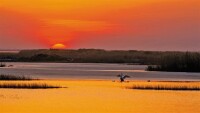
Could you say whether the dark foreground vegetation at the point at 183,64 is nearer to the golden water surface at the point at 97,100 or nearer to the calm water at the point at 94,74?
the calm water at the point at 94,74

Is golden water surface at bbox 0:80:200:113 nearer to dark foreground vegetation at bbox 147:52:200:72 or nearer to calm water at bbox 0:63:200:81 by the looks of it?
calm water at bbox 0:63:200:81

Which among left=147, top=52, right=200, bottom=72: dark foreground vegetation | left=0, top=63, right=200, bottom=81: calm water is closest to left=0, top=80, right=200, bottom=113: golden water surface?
left=0, top=63, right=200, bottom=81: calm water

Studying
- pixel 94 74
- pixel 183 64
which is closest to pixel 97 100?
pixel 183 64

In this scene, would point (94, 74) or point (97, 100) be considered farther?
point (94, 74)

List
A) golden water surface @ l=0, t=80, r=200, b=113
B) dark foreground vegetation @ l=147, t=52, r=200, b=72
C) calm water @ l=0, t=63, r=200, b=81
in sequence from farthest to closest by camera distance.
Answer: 1. dark foreground vegetation @ l=147, t=52, r=200, b=72
2. calm water @ l=0, t=63, r=200, b=81
3. golden water surface @ l=0, t=80, r=200, b=113

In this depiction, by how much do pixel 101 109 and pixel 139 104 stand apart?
2.89m

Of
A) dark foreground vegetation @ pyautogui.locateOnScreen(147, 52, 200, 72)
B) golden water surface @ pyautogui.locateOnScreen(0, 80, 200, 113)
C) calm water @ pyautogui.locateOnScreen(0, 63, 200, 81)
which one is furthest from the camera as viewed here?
dark foreground vegetation @ pyautogui.locateOnScreen(147, 52, 200, 72)

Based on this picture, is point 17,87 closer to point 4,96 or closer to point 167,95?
point 4,96

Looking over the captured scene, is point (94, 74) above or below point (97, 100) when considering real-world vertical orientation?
above

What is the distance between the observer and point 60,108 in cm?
2967

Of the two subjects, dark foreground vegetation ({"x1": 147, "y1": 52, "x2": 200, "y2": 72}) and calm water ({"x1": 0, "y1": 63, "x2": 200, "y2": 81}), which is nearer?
calm water ({"x1": 0, "y1": 63, "x2": 200, "y2": 81})

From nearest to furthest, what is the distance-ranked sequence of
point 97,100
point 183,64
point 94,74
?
point 97,100
point 183,64
point 94,74

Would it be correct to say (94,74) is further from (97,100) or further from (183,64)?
(97,100)

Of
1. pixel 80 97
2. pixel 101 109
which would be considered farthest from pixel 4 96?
pixel 101 109
